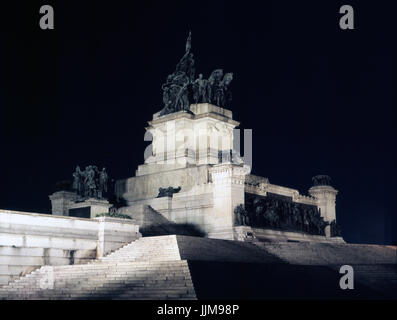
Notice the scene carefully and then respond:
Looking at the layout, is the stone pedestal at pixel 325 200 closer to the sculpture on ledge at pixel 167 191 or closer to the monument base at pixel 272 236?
the monument base at pixel 272 236

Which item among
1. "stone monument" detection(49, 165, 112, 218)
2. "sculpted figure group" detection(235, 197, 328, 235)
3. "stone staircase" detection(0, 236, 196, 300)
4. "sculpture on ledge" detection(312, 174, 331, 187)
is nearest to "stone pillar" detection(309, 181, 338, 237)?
"sculpture on ledge" detection(312, 174, 331, 187)

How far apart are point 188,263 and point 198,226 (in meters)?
18.0

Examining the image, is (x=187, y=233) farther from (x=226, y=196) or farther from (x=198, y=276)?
(x=198, y=276)

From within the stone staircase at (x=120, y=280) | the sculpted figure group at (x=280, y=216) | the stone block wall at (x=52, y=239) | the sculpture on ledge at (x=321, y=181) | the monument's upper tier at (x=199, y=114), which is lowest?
the stone staircase at (x=120, y=280)

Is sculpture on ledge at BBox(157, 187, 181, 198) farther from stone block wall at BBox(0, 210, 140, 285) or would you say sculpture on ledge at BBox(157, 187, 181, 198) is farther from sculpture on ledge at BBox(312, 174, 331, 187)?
sculpture on ledge at BBox(312, 174, 331, 187)

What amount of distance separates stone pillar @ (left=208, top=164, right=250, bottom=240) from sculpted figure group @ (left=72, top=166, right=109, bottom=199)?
7570 mm

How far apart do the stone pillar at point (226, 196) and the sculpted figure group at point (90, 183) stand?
7570 mm

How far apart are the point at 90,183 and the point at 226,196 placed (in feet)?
29.5

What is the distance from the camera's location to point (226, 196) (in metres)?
40.0

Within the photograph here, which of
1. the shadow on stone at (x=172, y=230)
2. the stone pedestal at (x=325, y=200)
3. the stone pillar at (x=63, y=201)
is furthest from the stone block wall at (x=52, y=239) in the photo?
the stone pedestal at (x=325, y=200)

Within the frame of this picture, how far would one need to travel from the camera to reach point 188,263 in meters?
24.0

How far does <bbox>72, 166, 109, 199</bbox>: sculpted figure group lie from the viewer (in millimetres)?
42188

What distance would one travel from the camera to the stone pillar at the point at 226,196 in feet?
130

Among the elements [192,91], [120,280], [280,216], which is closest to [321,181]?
[280,216]
